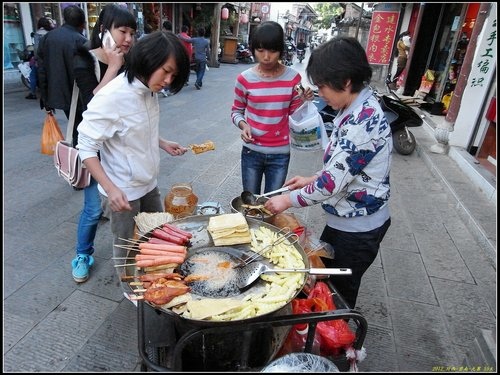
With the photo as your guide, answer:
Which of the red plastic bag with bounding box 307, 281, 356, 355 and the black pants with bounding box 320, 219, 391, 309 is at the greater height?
the black pants with bounding box 320, 219, 391, 309

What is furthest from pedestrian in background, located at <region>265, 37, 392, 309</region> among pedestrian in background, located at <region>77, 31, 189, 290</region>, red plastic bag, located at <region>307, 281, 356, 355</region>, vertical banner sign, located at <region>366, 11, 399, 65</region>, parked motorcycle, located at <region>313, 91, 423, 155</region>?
vertical banner sign, located at <region>366, 11, 399, 65</region>

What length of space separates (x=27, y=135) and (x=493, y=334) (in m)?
7.33

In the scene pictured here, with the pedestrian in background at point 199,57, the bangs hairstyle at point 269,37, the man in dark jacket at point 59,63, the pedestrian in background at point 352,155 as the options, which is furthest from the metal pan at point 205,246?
the pedestrian in background at point 199,57

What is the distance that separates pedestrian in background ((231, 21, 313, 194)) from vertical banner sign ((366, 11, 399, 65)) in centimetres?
948

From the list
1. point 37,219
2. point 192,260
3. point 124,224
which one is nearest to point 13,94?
point 37,219

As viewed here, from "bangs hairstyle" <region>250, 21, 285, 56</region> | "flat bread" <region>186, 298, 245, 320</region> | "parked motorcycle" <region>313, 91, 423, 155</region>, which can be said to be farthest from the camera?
"parked motorcycle" <region>313, 91, 423, 155</region>

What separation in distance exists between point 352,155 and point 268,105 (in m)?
1.27

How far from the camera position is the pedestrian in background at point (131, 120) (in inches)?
72.8

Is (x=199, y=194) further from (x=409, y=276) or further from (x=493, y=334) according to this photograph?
(x=493, y=334)

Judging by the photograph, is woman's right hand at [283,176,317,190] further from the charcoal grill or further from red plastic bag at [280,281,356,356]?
red plastic bag at [280,281,356,356]

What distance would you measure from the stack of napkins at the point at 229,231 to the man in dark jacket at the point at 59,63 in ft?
8.13

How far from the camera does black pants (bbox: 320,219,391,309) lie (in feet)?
6.77

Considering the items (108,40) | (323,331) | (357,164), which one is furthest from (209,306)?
(108,40)

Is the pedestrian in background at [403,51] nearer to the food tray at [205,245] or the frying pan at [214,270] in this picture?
the food tray at [205,245]
